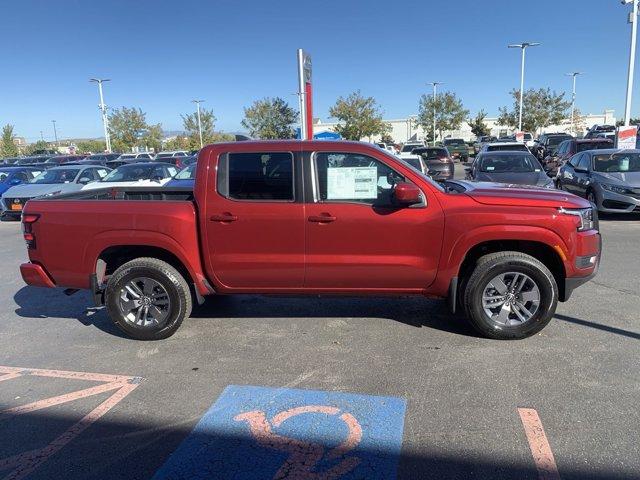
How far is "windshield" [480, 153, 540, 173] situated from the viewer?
12289 mm

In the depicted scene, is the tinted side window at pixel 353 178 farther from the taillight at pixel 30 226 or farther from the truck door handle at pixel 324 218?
the taillight at pixel 30 226

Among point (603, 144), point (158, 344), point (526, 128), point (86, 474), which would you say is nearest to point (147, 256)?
point (158, 344)

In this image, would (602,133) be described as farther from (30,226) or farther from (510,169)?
(30,226)

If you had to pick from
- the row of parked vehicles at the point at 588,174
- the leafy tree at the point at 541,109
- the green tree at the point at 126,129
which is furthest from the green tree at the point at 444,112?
the row of parked vehicles at the point at 588,174

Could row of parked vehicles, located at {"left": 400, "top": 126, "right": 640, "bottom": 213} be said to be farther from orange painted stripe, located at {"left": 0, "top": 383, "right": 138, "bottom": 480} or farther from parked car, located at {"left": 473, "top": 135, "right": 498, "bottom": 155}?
parked car, located at {"left": 473, "top": 135, "right": 498, "bottom": 155}

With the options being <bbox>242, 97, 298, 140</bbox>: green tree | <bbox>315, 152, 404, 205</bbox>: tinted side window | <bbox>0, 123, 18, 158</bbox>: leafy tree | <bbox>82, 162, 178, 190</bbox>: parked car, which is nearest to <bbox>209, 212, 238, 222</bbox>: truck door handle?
<bbox>315, 152, 404, 205</bbox>: tinted side window

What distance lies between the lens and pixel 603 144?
1870 cm

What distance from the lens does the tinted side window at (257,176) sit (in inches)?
183

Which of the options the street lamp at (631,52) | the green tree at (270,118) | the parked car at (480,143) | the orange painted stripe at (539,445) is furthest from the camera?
the green tree at (270,118)

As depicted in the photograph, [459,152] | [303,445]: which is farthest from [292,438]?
[459,152]

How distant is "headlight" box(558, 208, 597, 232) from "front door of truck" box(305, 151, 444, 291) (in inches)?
43.5

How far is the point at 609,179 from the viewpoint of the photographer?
36.2ft

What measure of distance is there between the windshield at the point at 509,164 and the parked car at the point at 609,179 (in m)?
1.08

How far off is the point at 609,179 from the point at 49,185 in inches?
578
